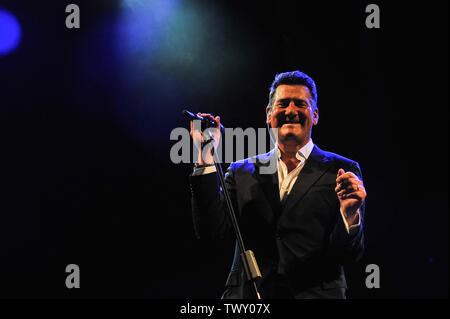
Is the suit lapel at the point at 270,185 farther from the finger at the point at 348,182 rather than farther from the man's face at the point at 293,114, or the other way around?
the finger at the point at 348,182

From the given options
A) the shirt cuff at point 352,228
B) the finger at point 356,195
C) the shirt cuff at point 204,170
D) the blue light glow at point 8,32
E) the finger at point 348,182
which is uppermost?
the blue light glow at point 8,32

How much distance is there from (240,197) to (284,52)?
50.8 inches

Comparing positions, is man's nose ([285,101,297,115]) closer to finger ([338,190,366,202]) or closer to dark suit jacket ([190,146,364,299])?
dark suit jacket ([190,146,364,299])

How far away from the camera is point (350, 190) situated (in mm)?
1496

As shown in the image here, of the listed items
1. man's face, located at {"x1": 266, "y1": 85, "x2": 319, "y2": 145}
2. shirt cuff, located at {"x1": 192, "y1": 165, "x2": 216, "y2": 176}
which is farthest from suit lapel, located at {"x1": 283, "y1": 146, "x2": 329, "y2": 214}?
shirt cuff, located at {"x1": 192, "y1": 165, "x2": 216, "y2": 176}

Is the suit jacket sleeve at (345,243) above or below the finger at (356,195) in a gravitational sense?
below

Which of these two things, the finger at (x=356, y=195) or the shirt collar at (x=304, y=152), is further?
the shirt collar at (x=304, y=152)

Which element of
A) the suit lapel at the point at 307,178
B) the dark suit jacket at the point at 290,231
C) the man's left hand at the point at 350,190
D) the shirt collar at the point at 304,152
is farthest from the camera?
the shirt collar at the point at 304,152

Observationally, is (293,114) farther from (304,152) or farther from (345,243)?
(345,243)

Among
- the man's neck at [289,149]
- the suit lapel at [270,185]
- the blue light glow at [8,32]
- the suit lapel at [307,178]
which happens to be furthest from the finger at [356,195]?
the blue light glow at [8,32]

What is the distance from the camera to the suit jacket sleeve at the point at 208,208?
65.3 inches

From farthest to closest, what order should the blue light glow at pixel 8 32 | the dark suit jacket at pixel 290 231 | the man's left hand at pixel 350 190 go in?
the blue light glow at pixel 8 32, the dark suit jacket at pixel 290 231, the man's left hand at pixel 350 190

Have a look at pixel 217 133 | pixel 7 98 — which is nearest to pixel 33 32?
pixel 7 98

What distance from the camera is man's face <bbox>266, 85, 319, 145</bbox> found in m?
1.88
